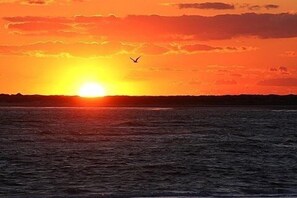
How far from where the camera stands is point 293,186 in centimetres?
3831

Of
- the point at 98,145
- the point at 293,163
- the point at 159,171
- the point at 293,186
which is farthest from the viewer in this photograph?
the point at 98,145

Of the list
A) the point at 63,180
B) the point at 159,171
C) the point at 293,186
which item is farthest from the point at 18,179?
the point at 293,186

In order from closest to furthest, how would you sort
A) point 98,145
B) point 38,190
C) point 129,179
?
point 38,190 → point 129,179 → point 98,145

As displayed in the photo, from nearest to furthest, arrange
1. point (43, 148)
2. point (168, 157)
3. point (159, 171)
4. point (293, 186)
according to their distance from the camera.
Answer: point (293, 186) < point (159, 171) < point (168, 157) < point (43, 148)

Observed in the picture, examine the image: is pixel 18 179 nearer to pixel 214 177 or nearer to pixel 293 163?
pixel 214 177

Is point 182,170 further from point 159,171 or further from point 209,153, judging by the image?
point 209,153

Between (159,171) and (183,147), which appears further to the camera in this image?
(183,147)

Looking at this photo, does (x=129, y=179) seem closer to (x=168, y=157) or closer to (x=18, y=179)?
(x=18, y=179)

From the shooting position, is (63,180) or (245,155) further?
(245,155)

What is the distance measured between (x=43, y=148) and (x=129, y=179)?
79.1ft

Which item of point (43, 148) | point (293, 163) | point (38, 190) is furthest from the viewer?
point (43, 148)

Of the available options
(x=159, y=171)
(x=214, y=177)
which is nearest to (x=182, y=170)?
(x=159, y=171)

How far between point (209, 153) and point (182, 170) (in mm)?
13404

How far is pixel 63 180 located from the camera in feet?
132
